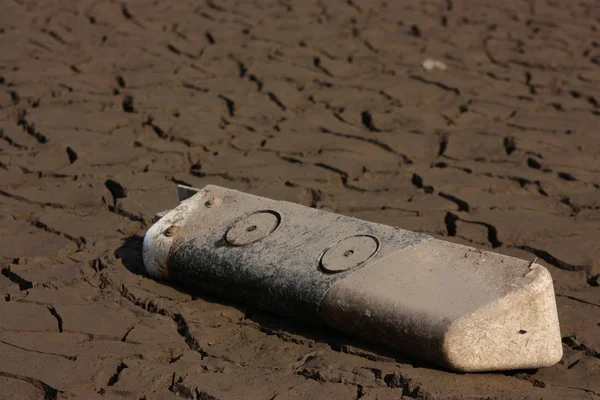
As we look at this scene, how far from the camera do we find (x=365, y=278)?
272 centimetres

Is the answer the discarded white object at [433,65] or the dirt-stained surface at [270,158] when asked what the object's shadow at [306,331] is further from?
the discarded white object at [433,65]

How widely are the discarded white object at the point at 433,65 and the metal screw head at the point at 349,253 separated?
3011mm

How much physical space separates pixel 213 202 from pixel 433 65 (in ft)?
9.54

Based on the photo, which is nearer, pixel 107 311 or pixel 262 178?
pixel 107 311

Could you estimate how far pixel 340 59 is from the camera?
5809 mm

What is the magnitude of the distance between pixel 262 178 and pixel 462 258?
1542 mm

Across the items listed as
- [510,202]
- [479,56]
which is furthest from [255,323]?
[479,56]

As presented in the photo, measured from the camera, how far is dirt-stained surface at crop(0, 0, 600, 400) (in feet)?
8.67

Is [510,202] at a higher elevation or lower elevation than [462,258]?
lower

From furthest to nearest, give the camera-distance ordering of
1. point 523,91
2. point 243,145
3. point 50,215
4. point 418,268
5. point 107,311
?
point 523,91 → point 243,145 → point 50,215 → point 107,311 → point 418,268

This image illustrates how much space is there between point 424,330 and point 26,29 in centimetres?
416

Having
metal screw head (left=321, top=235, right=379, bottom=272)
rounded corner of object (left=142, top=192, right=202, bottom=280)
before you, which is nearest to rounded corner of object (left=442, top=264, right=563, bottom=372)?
metal screw head (left=321, top=235, right=379, bottom=272)

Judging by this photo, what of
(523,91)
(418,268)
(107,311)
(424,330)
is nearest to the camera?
(424,330)

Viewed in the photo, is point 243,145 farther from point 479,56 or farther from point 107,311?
point 479,56
